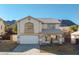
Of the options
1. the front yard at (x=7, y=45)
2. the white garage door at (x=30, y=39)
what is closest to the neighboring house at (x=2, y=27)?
the front yard at (x=7, y=45)

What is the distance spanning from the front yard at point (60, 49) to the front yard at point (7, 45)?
343mm

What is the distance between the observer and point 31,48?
4.97 meters

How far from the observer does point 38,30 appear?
4.98 meters

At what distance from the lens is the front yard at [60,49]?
4.97 metres

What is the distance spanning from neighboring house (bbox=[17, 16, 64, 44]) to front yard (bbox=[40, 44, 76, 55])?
0.06 metres

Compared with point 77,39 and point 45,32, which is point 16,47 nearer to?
point 45,32

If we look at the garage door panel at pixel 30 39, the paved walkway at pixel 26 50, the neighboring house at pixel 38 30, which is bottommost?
the paved walkway at pixel 26 50

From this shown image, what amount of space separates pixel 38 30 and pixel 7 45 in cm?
42

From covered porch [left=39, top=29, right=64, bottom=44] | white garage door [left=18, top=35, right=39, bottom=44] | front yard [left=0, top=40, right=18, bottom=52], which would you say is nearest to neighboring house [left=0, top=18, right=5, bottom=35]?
front yard [left=0, top=40, right=18, bottom=52]

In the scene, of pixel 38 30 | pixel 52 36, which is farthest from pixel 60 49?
pixel 38 30

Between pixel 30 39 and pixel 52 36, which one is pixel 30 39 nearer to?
pixel 30 39

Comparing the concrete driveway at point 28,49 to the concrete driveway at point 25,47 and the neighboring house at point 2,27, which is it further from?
the neighboring house at point 2,27

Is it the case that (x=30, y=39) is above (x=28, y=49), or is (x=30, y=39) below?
above

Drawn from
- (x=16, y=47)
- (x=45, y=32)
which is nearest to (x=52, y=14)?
(x=45, y=32)
